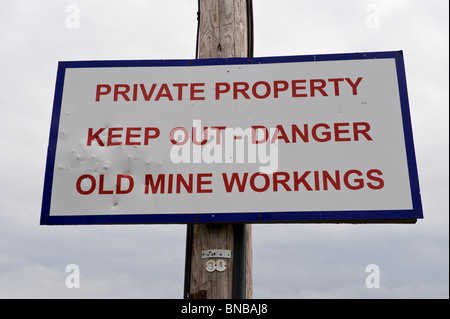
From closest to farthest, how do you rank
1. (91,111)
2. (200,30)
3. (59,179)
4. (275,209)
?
(275,209) → (59,179) → (91,111) → (200,30)

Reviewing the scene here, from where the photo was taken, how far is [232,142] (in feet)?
7.17

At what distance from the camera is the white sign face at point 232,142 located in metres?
2.04

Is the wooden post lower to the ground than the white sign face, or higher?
lower

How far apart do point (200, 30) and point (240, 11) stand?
31 centimetres

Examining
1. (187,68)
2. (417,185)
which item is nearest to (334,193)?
(417,185)

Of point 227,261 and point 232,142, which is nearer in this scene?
point 227,261

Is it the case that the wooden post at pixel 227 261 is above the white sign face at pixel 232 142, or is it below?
below

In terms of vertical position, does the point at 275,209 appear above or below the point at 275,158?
below

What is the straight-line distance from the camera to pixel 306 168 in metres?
2.10

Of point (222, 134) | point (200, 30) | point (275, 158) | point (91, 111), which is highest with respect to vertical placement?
point (200, 30)

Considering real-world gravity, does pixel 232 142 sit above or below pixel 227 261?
above

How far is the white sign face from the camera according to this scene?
6.70ft

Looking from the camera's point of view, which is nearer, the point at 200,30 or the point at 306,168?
the point at 306,168

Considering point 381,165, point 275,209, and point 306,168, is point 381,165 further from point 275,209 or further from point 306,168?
point 275,209
